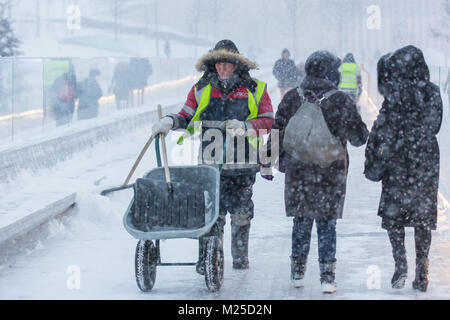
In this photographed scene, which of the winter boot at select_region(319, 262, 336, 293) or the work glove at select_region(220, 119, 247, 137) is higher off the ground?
the work glove at select_region(220, 119, 247, 137)

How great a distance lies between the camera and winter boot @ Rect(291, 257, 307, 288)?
6.56 m

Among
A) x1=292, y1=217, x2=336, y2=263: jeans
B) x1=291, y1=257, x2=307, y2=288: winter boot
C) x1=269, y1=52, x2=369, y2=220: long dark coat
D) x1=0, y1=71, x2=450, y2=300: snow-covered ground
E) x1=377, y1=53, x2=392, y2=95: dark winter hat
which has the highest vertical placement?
x1=377, y1=53, x2=392, y2=95: dark winter hat

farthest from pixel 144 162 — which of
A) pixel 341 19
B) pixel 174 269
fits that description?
pixel 341 19

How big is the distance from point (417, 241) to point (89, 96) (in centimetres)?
1400

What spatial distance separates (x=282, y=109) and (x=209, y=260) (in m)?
1.10

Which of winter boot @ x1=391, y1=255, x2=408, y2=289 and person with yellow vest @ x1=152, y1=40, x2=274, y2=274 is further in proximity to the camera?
person with yellow vest @ x1=152, y1=40, x2=274, y2=274

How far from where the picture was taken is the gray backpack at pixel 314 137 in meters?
6.29

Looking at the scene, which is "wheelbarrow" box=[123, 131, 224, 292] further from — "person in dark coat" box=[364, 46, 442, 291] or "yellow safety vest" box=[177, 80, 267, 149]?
"person in dark coat" box=[364, 46, 442, 291]

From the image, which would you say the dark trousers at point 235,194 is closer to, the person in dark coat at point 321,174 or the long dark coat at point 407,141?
the person in dark coat at point 321,174

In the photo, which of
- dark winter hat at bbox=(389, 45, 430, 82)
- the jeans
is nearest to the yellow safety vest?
the jeans

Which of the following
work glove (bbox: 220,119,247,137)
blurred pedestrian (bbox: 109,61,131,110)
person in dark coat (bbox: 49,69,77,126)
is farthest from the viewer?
blurred pedestrian (bbox: 109,61,131,110)

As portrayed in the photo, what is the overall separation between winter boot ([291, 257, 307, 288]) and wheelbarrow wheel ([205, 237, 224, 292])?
50 cm

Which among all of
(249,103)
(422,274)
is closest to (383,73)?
(249,103)
